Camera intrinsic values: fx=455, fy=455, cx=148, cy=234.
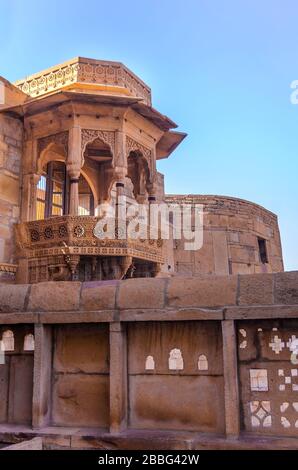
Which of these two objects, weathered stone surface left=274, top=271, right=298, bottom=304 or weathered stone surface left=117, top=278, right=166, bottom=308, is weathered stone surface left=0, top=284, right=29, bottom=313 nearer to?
weathered stone surface left=117, top=278, right=166, bottom=308

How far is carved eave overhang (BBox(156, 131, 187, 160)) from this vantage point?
42.2 ft

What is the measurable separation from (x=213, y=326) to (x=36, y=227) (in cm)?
776

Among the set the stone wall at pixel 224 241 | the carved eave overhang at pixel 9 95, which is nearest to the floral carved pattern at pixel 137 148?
the carved eave overhang at pixel 9 95

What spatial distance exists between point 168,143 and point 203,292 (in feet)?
34.6

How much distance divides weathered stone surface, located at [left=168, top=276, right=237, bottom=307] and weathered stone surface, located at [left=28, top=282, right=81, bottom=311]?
76 cm

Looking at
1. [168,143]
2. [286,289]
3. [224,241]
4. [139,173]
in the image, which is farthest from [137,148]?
[286,289]

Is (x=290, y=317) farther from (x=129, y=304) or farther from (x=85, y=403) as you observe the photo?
(x=85, y=403)

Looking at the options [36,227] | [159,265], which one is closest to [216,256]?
[159,265]

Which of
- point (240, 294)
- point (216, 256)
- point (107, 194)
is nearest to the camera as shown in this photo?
point (240, 294)

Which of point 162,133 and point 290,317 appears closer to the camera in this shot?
point 290,317

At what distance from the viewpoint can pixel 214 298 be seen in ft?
10.5

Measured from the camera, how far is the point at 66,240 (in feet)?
32.7

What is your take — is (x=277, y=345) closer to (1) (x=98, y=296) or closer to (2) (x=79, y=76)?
(1) (x=98, y=296)

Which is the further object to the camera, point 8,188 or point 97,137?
point 97,137
